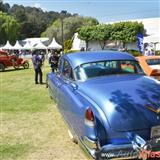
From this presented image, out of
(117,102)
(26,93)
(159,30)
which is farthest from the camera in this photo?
(159,30)

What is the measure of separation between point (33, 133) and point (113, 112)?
3.13 m

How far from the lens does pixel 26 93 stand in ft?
47.9

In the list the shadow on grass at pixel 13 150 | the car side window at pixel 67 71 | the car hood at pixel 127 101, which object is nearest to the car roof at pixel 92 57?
the car side window at pixel 67 71

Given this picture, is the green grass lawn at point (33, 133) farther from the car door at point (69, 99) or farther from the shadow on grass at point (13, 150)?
the car door at point (69, 99)

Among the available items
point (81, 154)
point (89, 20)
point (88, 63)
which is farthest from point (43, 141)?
point (89, 20)

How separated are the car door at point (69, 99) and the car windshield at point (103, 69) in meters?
0.21

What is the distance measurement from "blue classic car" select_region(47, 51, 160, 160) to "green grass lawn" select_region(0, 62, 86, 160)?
23.0 inches

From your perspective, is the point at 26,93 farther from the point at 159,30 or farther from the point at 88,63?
the point at 159,30

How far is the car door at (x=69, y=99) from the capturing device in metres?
6.25

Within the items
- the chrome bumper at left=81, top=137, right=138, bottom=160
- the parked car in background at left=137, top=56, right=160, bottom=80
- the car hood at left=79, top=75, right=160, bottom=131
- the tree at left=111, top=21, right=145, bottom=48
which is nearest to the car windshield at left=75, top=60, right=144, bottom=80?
the car hood at left=79, top=75, right=160, bottom=131

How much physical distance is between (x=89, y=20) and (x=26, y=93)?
89143mm

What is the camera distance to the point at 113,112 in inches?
222

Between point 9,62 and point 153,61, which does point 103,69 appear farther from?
point 9,62

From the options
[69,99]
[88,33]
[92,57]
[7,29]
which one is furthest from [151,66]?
[7,29]
